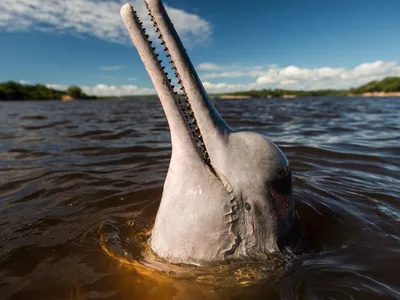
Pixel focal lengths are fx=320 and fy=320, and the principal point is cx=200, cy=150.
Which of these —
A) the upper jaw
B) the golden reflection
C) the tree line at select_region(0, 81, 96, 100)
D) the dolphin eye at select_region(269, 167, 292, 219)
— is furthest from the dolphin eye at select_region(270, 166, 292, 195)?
the tree line at select_region(0, 81, 96, 100)

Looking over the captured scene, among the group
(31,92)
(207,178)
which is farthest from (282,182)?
(31,92)

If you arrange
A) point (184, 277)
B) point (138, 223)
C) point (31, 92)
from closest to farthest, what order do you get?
point (184, 277)
point (138, 223)
point (31, 92)

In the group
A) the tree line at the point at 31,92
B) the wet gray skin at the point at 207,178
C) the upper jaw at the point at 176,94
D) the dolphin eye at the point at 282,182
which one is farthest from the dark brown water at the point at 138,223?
the tree line at the point at 31,92

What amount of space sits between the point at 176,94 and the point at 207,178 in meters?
0.82

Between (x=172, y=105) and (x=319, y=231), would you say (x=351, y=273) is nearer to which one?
(x=319, y=231)

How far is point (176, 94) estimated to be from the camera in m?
2.94

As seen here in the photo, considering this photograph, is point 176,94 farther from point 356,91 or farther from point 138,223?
point 356,91

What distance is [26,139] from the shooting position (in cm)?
1052

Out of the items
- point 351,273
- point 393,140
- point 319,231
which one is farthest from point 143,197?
point 393,140

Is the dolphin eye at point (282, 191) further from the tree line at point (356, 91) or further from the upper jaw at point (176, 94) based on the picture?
the tree line at point (356, 91)

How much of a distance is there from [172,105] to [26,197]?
3.61 meters

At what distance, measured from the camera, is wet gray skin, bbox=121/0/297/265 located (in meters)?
2.82

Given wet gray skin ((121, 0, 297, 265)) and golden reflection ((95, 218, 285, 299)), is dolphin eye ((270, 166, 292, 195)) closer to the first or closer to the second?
wet gray skin ((121, 0, 297, 265))

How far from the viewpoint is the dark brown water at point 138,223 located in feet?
9.26
